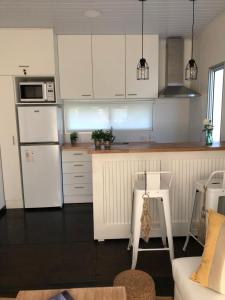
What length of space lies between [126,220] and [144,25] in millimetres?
2614

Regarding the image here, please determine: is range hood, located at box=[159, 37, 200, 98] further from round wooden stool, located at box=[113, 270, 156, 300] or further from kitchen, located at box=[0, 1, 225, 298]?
round wooden stool, located at box=[113, 270, 156, 300]

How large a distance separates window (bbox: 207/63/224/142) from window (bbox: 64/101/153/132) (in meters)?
1.07

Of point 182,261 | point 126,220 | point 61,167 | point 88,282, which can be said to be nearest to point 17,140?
point 61,167

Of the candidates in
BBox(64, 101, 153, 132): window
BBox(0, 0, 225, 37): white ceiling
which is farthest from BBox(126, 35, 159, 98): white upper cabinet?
BBox(64, 101, 153, 132): window

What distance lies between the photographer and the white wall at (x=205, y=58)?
3.05 metres

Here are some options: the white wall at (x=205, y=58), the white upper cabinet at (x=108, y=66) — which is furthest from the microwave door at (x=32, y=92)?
the white wall at (x=205, y=58)

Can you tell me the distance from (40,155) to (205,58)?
2.85 m

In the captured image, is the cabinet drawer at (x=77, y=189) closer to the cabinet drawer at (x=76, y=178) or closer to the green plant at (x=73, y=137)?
the cabinet drawer at (x=76, y=178)

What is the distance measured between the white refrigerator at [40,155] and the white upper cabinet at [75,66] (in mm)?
469

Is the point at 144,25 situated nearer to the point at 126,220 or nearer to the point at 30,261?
the point at 126,220

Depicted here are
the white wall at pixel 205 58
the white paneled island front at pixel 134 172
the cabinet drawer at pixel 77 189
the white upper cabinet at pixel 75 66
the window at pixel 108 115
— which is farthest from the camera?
the window at pixel 108 115

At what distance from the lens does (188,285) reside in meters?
1.43

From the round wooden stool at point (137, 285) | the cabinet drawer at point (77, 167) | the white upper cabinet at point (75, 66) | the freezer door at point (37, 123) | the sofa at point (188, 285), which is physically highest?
the white upper cabinet at point (75, 66)

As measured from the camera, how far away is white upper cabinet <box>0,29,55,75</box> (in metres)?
3.39
